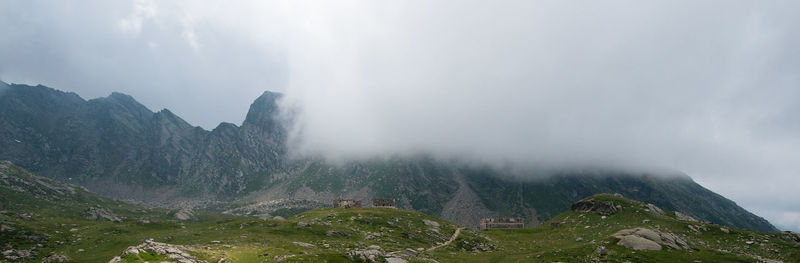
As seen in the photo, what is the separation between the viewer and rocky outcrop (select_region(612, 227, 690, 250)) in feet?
277

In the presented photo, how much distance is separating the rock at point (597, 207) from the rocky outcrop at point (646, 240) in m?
66.9

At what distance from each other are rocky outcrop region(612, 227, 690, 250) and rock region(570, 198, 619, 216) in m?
66.9

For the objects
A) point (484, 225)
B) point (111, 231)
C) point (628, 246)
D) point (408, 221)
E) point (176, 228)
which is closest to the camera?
point (628, 246)

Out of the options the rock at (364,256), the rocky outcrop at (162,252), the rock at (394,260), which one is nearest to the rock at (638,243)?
the rock at (394,260)

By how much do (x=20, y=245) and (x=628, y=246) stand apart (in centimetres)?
14834

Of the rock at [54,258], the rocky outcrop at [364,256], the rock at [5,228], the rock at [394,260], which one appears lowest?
the rock at [54,258]

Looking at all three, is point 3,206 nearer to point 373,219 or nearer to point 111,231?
point 111,231

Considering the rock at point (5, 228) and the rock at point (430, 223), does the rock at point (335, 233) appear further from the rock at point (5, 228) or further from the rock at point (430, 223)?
the rock at point (5, 228)

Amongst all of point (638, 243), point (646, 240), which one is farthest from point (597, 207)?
point (638, 243)

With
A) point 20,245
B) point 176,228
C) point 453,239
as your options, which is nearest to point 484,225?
point 453,239

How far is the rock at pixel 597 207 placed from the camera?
529 ft

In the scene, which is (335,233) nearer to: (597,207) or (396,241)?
(396,241)

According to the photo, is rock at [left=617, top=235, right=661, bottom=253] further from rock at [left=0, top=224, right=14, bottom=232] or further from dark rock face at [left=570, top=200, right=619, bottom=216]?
rock at [left=0, top=224, right=14, bottom=232]

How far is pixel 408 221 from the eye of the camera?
150500 millimetres
